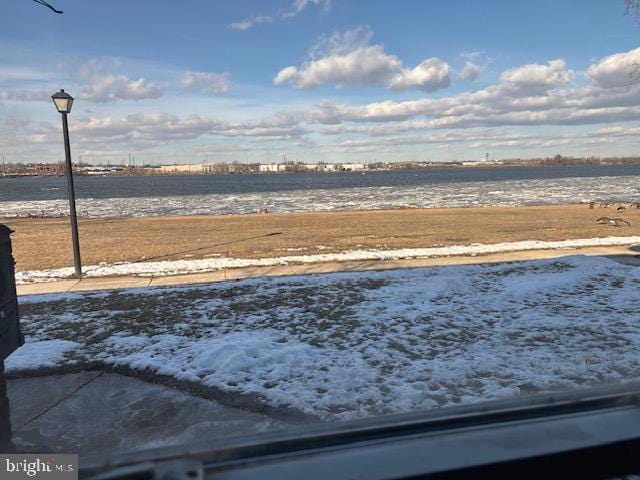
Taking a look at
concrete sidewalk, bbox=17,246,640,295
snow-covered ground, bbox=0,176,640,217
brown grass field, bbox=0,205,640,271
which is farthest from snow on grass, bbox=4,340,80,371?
snow-covered ground, bbox=0,176,640,217

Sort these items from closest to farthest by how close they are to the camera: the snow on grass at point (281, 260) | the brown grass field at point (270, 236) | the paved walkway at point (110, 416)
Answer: the paved walkway at point (110, 416) < the snow on grass at point (281, 260) < the brown grass field at point (270, 236)

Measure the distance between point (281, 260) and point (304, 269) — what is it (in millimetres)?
1238

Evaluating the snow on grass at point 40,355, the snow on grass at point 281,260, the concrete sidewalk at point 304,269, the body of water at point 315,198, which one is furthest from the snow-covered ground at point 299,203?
the snow on grass at point 40,355

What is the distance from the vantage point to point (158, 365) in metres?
4.80

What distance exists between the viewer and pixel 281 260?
10.6m

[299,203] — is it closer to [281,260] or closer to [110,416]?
[281,260]

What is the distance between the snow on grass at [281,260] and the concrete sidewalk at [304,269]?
43 cm

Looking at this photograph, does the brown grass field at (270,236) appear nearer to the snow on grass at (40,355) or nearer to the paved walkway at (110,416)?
the snow on grass at (40,355)

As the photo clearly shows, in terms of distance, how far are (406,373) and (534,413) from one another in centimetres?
340

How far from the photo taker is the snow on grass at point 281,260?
9.59 m

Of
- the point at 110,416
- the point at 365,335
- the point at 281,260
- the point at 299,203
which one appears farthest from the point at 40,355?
the point at 299,203

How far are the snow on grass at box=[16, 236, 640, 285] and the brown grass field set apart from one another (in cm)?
72

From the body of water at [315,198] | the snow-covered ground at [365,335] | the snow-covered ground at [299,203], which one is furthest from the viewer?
the body of water at [315,198]

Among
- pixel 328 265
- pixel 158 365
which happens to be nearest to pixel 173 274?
pixel 328 265
